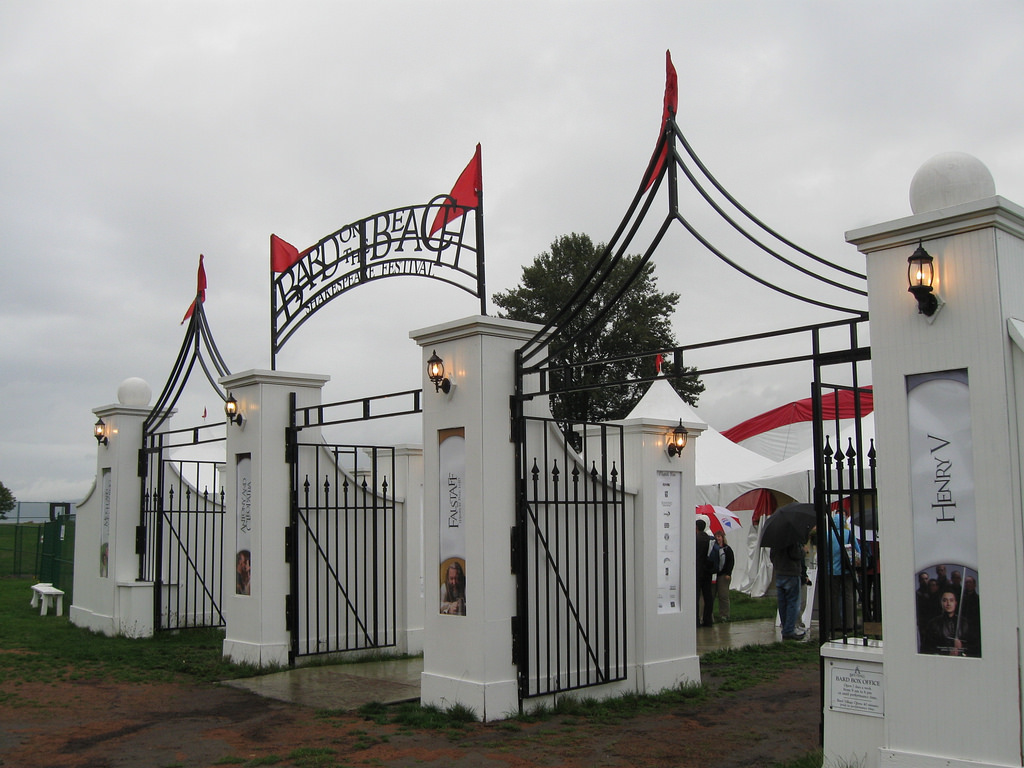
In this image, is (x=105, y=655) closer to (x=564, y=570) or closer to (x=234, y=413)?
(x=234, y=413)

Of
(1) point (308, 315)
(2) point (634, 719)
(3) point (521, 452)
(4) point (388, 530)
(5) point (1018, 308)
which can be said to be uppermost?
(1) point (308, 315)

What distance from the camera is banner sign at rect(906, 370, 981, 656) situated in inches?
192

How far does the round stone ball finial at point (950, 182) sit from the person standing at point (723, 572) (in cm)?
1003

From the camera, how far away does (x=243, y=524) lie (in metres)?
11.0

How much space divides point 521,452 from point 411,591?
4038 mm

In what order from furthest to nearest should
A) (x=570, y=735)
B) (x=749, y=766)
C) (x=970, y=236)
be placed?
(x=570, y=735) < (x=749, y=766) < (x=970, y=236)

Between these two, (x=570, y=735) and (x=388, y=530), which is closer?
(x=570, y=735)

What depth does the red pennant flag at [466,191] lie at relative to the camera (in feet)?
29.6

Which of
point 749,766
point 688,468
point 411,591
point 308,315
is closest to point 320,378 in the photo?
point 308,315

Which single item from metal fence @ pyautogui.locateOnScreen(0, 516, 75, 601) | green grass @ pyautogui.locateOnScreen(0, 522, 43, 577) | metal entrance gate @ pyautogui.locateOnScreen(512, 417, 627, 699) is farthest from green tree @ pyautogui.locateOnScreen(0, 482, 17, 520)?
metal entrance gate @ pyautogui.locateOnScreen(512, 417, 627, 699)

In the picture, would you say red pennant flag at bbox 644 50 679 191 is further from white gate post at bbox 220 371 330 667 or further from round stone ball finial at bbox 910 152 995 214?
white gate post at bbox 220 371 330 667

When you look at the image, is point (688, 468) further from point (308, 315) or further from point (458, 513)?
point (308, 315)

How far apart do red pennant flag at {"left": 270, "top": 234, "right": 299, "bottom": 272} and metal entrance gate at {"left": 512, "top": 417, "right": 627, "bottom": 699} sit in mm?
4539

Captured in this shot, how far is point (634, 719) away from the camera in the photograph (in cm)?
789
